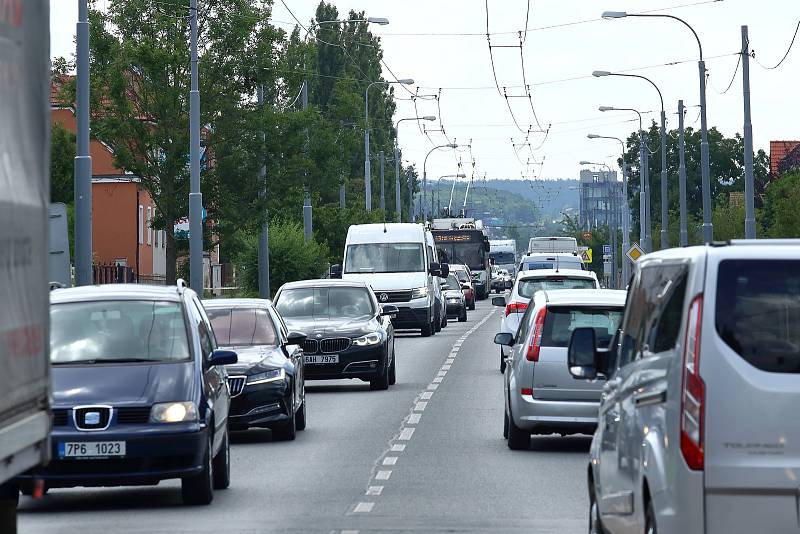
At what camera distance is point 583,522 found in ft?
39.6

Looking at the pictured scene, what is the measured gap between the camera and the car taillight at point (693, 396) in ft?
23.5

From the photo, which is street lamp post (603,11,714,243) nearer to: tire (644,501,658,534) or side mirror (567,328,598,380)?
side mirror (567,328,598,380)

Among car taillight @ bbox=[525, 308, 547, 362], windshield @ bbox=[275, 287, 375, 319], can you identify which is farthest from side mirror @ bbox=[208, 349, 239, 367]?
windshield @ bbox=[275, 287, 375, 319]

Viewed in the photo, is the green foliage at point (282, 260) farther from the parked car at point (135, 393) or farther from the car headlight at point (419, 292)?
the parked car at point (135, 393)

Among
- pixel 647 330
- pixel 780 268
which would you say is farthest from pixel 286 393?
pixel 780 268

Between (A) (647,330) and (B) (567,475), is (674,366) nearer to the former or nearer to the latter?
(A) (647,330)

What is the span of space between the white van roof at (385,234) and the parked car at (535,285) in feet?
53.4

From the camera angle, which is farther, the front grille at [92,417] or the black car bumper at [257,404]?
the black car bumper at [257,404]

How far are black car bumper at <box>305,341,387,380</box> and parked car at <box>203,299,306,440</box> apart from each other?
5426 mm

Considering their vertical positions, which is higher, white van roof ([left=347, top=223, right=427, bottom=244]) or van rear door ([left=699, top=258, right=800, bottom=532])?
white van roof ([left=347, top=223, right=427, bottom=244])

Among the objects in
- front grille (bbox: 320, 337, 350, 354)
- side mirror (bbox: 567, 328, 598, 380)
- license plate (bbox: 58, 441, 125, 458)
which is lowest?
license plate (bbox: 58, 441, 125, 458)

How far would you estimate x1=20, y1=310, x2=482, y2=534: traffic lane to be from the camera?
40.1 ft

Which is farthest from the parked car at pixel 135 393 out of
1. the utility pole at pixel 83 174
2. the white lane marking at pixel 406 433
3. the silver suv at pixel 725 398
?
the utility pole at pixel 83 174

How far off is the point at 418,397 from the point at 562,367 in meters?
8.37
